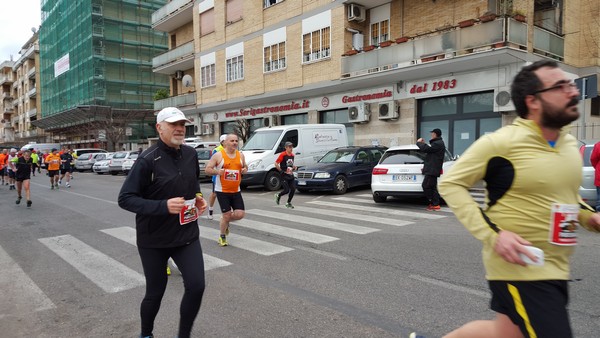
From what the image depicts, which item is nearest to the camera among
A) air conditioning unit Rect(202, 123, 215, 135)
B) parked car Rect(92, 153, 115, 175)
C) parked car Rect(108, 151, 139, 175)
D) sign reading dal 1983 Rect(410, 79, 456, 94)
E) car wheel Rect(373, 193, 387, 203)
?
car wheel Rect(373, 193, 387, 203)

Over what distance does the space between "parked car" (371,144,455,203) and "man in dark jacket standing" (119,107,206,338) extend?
26.7ft

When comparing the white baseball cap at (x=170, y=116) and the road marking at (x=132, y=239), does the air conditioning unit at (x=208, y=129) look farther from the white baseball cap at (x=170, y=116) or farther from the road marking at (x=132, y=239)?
the white baseball cap at (x=170, y=116)

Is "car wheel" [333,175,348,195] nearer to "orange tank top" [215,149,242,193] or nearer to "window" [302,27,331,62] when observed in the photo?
"orange tank top" [215,149,242,193]

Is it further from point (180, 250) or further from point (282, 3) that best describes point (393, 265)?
point (282, 3)

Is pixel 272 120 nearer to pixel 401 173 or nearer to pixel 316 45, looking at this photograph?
pixel 316 45

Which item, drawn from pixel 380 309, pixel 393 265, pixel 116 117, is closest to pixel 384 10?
pixel 393 265

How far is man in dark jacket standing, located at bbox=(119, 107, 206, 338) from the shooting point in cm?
301

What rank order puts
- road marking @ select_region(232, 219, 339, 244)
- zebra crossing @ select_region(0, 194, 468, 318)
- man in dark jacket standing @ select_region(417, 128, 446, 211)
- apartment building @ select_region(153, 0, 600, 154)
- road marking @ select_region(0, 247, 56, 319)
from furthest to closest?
apartment building @ select_region(153, 0, 600, 154)
man in dark jacket standing @ select_region(417, 128, 446, 211)
road marking @ select_region(232, 219, 339, 244)
zebra crossing @ select_region(0, 194, 468, 318)
road marking @ select_region(0, 247, 56, 319)

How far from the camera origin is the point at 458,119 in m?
18.0

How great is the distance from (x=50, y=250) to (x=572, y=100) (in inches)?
286

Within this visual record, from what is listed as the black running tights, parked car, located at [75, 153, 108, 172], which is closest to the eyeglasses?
the black running tights

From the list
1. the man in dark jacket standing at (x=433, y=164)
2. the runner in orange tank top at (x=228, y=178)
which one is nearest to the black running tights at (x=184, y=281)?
the runner in orange tank top at (x=228, y=178)

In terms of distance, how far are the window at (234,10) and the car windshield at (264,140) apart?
46.7 ft

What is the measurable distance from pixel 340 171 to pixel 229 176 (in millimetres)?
7382
